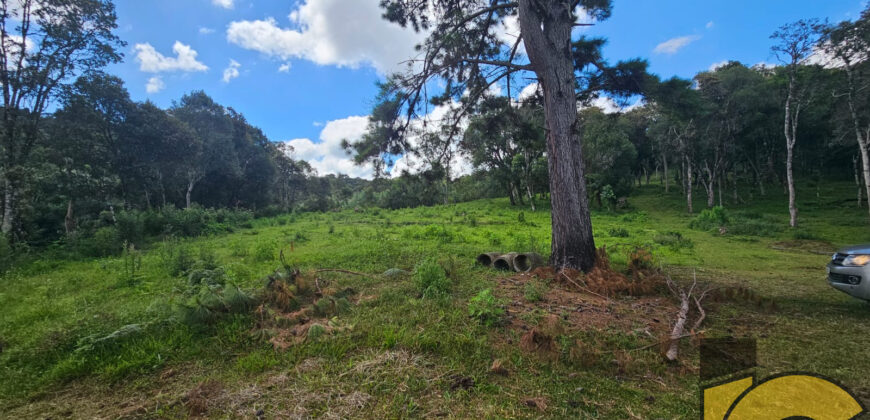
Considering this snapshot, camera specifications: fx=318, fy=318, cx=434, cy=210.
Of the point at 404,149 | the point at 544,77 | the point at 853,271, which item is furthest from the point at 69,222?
the point at 853,271

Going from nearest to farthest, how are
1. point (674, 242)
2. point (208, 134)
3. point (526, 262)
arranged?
point (526, 262) < point (674, 242) < point (208, 134)

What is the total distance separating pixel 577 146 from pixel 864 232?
18.3 metres

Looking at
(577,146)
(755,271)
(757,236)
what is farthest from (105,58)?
(757,236)

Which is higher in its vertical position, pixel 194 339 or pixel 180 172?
pixel 180 172

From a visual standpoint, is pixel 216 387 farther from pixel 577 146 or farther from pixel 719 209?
pixel 719 209

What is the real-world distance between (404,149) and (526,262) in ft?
12.7

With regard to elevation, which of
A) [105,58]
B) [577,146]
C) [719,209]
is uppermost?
[105,58]

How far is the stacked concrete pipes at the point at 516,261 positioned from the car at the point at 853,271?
3.87 metres

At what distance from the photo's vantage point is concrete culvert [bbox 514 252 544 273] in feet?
20.8

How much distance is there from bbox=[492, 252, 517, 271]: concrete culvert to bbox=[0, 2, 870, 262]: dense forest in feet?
9.15

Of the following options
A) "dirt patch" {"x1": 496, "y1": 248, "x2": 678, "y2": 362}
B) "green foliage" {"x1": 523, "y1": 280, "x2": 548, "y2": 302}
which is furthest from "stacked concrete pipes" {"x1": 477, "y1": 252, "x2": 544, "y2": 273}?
"green foliage" {"x1": 523, "y1": 280, "x2": 548, "y2": 302}

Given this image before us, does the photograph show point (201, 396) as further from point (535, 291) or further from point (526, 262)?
point (526, 262)

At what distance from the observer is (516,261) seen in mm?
6508

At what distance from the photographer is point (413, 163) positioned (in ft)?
26.2
